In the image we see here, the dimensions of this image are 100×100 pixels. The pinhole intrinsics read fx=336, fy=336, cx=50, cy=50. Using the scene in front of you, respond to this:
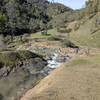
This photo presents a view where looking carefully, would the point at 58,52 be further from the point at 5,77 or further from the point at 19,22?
the point at 19,22

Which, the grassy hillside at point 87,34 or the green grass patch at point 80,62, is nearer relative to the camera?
the green grass patch at point 80,62

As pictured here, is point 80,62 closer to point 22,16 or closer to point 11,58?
point 11,58

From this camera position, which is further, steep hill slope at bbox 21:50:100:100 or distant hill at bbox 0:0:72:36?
distant hill at bbox 0:0:72:36

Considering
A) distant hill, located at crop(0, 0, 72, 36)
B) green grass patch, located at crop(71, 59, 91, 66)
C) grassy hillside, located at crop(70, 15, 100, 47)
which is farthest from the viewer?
distant hill, located at crop(0, 0, 72, 36)

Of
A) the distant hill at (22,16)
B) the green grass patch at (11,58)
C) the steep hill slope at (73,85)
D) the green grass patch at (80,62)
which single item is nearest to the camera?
the steep hill slope at (73,85)

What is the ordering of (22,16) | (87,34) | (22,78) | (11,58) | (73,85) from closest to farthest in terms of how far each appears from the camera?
(73,85)
(22,78)
(11,58)
(87,34)
(22,16)

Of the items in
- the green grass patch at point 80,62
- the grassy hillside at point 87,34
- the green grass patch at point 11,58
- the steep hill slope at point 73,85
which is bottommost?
the grassy hillside at point 87,34

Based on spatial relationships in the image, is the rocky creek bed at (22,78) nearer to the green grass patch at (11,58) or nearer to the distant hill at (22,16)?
the green grass patch at (11,58)

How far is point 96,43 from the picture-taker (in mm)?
91688

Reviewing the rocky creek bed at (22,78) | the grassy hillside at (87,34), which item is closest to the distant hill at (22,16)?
the grassy hillside at (87,34)

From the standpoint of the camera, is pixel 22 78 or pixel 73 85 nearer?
pixel 73 85

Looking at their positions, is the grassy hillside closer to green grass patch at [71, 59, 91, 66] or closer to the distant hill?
the distant hill

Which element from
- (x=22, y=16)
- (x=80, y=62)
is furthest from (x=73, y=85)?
(x=22, y=16)

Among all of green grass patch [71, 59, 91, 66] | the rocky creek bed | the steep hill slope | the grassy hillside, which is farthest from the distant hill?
the steep hill slope
